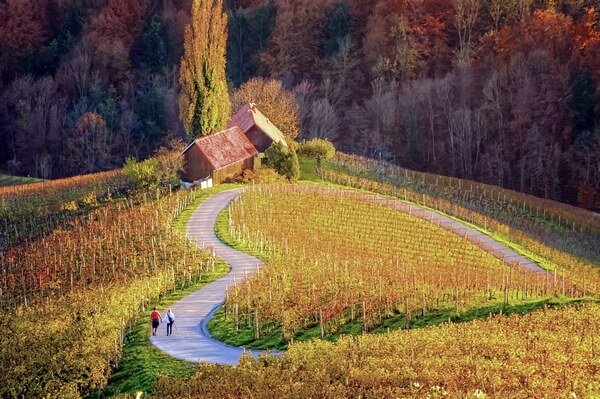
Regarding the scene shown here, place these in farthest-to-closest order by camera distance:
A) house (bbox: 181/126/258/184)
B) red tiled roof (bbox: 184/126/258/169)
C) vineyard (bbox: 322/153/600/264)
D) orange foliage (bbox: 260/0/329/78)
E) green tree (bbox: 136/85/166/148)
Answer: orange foliage (bbox: 260/0/329/78), green tree (bbox: 136/85/166/148), red tiled roof (bbox: 184/126/258/169), house (bbox: 181/126/258/184), vineyard (bbox: 322/153/600/264)

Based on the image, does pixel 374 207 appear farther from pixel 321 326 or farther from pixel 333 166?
pixel 321 326

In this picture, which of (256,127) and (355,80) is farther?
(355,80)

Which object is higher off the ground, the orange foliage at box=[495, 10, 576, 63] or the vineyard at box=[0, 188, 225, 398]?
the orange foliage at box=[495, 10, 576, 63]

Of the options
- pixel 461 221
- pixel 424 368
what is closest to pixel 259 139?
pixel 461 221

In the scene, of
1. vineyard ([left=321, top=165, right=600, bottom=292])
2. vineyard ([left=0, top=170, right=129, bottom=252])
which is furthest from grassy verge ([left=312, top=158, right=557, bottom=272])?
vineyard ([left=0, top=170, right=129, bottom=252])

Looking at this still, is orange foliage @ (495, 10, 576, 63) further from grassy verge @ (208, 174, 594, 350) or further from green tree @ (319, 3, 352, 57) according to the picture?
grassy verge @ (208, 174, 594, 350)

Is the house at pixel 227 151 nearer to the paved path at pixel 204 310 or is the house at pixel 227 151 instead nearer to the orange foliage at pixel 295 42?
the paved path at pixel 204 310

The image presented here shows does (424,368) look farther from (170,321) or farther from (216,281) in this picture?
(216,281)

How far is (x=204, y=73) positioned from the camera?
1959 inches

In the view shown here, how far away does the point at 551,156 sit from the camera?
5641 centimetres

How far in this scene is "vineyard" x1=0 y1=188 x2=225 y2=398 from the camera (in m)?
23.1

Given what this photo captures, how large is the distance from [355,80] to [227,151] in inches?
1192

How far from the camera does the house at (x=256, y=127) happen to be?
2037 inches

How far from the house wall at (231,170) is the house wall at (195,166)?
47cm
